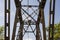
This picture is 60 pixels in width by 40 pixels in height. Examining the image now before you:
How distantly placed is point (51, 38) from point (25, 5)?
23.2ft

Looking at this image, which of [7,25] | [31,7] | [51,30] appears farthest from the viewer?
[31,7]

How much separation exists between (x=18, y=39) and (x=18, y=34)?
630 millimetres

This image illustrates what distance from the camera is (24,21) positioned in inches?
1044

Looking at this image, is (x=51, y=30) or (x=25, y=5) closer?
(x=51, y=30)

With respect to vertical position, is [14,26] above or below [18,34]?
above

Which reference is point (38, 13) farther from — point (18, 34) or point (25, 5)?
point (18, 34)

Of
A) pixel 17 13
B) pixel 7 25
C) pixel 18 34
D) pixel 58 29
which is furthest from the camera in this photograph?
pixel 58 29

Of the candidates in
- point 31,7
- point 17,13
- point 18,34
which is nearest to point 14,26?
point 17,13

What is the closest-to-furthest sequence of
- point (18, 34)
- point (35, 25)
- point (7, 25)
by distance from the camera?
point (7, 25) → point (18, 34) → point (35, 25)

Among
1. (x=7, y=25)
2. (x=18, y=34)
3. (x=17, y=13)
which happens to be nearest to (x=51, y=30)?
(x=7, y=25)

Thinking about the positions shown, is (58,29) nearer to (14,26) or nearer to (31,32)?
(31,32)

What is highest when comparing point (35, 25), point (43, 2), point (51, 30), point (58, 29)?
point (43, 2)

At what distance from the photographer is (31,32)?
2767 cm

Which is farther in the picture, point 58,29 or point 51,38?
point 58,29
